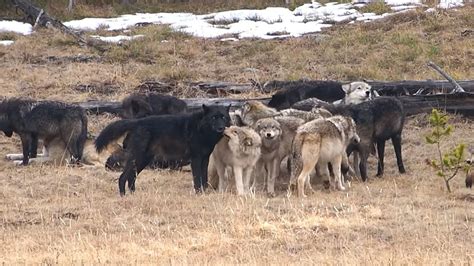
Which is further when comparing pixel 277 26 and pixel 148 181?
pixel 277 26

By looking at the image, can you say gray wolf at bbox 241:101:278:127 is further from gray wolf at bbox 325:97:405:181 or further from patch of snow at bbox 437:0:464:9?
patch of snow at bbox 437:0:464:9

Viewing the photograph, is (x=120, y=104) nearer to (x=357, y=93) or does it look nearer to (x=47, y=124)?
(x=47, y=124)

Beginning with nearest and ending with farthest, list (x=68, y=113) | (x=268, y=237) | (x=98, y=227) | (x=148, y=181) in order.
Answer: (x=268, y=237) < (x=98, y=227) < (x=148, y=181) < (x=68, y=113)

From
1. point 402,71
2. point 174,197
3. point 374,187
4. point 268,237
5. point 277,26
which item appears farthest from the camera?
point 277,26

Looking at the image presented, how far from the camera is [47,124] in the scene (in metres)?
15.0

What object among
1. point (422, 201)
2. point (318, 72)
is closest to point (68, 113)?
point (422, 201)

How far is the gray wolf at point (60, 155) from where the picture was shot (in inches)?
587

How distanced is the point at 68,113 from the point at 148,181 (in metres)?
2.60

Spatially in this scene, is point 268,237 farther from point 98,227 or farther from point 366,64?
point 366,64

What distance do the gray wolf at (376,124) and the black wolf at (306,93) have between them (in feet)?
7.99

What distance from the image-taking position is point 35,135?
15.1 m

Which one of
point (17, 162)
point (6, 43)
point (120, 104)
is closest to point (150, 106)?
point (120, 104)

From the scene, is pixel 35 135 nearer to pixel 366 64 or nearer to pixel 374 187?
pixel 374 187

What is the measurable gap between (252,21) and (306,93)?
13.3m
